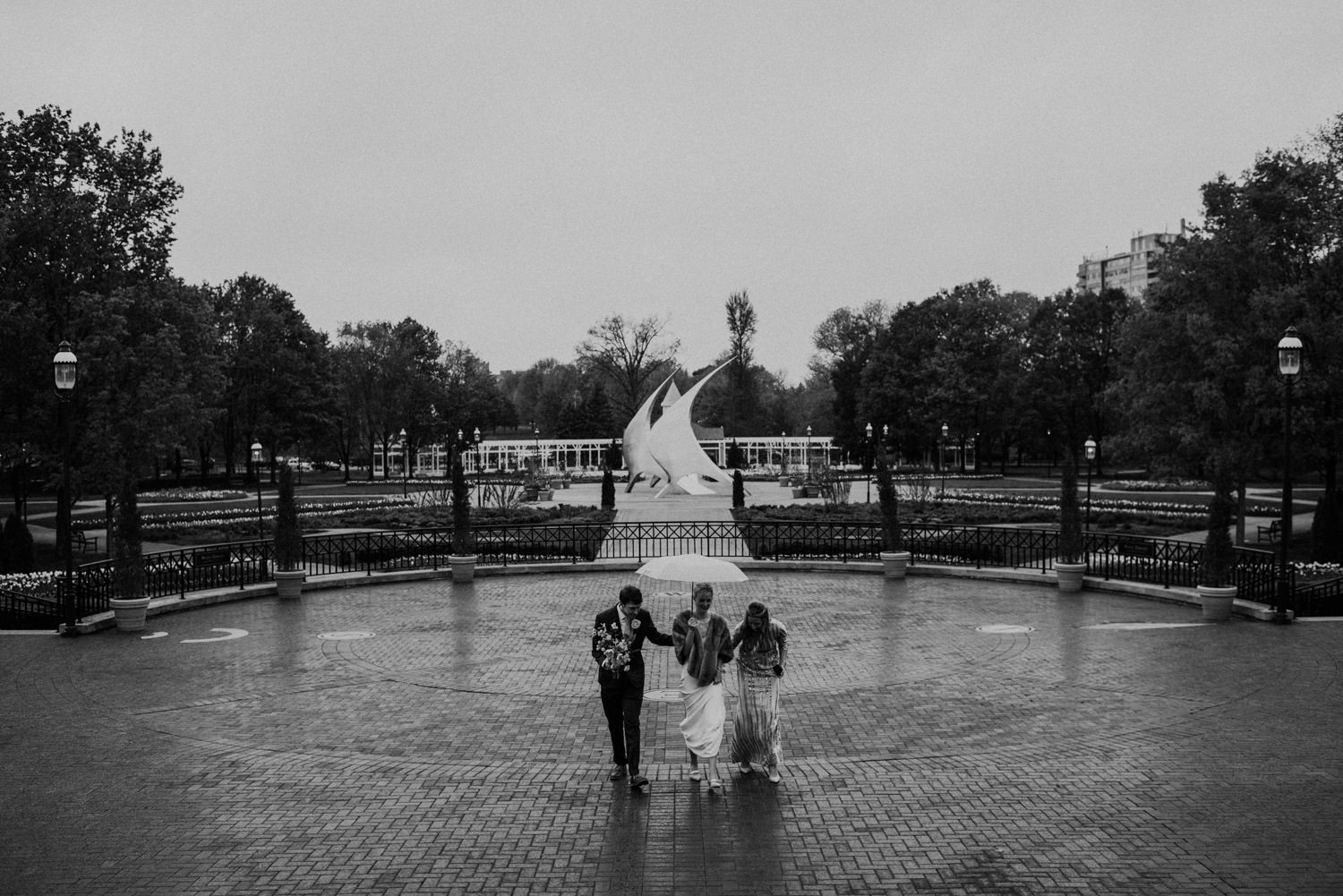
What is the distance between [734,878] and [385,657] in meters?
8.84

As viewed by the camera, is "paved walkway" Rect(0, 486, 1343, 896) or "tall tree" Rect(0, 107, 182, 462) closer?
"paved walkway" Rect(0, 486, 1343, 896)

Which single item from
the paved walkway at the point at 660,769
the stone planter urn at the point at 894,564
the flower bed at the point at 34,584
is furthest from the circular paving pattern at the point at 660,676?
the flower bed at the point at 34,584

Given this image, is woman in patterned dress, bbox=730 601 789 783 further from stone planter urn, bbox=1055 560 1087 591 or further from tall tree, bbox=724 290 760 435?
tall tree, bbox=724 290 760 435

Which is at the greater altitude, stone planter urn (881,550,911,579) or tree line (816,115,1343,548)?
tree line (816,115,1343,548)

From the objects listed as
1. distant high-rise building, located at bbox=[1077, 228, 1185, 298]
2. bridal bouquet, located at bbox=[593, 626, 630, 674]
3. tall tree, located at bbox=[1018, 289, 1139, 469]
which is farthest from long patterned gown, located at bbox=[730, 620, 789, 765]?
distant high-rise building, located at bbox=[1077, 228, 1185, 298]

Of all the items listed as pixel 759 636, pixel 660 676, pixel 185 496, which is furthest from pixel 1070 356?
pixel 759 636

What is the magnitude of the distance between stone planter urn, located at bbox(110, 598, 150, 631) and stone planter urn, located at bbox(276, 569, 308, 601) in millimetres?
3418

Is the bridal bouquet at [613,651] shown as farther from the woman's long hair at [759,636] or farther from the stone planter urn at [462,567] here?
the stone planter urn at [462,567]

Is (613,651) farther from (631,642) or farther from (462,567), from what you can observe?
(462,567)

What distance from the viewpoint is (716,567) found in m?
10.6

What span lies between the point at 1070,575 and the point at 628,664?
1460 cm

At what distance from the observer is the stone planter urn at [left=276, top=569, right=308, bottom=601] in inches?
804

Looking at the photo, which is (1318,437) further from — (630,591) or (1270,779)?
(630,591)

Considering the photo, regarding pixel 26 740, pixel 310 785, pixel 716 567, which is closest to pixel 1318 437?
pixel 716 567
